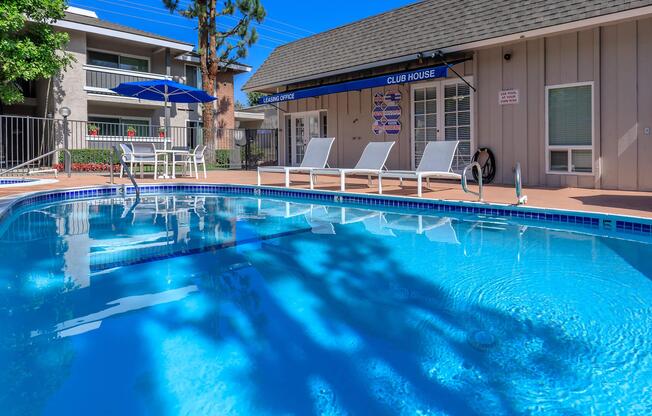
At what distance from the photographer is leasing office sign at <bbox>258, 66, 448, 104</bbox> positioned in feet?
34.9

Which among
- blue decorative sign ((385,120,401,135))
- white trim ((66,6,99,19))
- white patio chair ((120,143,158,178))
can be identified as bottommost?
white patio chair ((120,143,158,178))

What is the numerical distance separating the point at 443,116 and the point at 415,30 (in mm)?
2325

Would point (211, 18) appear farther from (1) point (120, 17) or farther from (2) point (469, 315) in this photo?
(2) point (469, 315)

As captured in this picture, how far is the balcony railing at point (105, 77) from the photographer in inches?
789

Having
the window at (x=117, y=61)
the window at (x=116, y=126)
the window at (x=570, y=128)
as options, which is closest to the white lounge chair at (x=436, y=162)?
the window at (x=570, y=128)

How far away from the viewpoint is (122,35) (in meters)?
20.5

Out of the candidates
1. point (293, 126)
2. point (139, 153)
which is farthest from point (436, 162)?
point (293, 126)

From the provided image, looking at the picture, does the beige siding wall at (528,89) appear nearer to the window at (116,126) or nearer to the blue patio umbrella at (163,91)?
the blue patio umbrella at (163,91)

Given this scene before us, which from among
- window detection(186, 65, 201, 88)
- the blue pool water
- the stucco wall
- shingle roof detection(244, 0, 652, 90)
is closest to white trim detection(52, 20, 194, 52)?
the stucco wall

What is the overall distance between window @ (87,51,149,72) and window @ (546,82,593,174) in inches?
736

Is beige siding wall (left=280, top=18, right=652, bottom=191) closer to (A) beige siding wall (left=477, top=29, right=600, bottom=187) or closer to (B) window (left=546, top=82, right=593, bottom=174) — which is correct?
(A) beige siding wall (left=477, top=29, right=600, bottom=187)

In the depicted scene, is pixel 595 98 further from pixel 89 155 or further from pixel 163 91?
pixel 89 155

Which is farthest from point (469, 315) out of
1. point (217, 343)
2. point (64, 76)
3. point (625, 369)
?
point (64, 76)

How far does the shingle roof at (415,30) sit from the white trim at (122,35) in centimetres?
667
